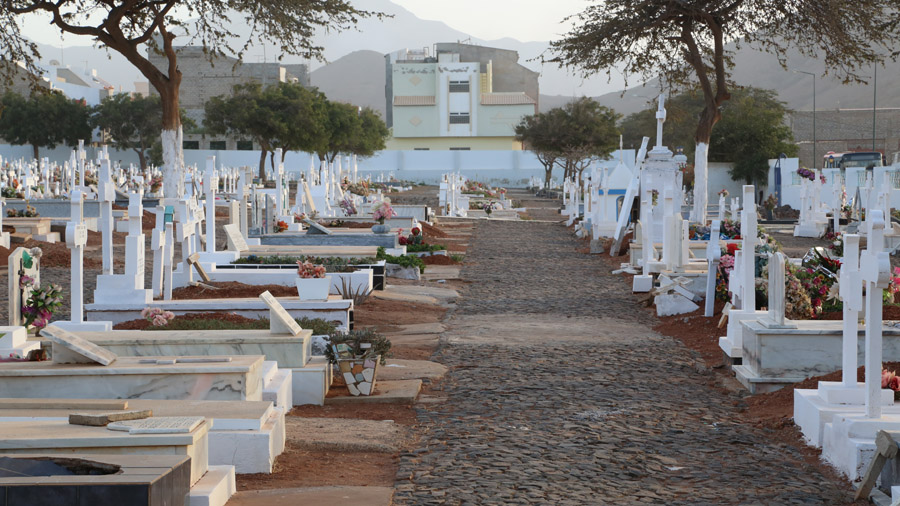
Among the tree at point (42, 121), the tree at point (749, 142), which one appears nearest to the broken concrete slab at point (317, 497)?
the tree at point (749, 142)

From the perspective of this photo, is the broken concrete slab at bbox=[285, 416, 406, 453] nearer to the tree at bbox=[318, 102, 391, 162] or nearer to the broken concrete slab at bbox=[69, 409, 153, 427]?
the broken concrete slab at bbox=[69, 409, 153, 427]

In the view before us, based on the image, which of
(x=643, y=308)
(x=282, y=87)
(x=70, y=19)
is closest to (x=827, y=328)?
(x=643, y=308)

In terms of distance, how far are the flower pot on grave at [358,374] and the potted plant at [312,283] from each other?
288 centimetres

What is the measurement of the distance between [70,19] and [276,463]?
1960 centimetres

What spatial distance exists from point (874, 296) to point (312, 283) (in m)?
6.81

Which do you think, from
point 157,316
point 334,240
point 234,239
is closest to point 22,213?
point 334,240

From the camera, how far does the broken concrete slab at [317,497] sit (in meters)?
6.02

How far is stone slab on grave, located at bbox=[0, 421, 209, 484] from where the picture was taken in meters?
5.43

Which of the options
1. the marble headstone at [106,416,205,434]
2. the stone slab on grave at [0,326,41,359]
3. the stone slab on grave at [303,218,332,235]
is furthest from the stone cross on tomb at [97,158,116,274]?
the stone slab on grave at [303,218,332,235]

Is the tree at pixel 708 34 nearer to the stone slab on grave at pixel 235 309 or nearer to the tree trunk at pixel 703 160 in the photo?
the tree trunk at pixel 703 160

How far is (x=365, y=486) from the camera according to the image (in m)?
6.52

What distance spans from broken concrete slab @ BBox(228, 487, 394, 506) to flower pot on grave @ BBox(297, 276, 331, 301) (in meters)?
5.84

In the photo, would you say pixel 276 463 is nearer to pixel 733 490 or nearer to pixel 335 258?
pixel 733 490

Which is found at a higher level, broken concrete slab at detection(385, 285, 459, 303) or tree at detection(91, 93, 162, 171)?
tree at detection(91, 93, 162, 171)
